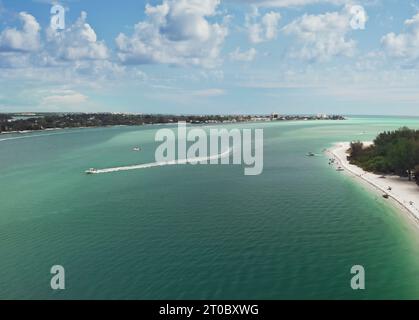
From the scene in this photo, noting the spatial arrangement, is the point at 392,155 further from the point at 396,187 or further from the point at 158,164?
the point at 158,164

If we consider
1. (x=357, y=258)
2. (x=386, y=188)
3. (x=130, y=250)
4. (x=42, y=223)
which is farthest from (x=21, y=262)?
(x=386, y=188)

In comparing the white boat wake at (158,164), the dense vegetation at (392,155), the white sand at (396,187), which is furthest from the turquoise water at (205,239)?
the white boat wake at (158,164)

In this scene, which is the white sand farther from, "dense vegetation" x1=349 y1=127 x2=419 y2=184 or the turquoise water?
the turquoise water

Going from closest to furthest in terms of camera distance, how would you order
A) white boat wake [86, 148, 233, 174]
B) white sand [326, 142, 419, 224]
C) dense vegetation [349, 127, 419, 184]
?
white sand [326, 142, 419, 224]
dense vegetation [349, 127, 419, 184]
white boat wake [86, 148, 233, 174]

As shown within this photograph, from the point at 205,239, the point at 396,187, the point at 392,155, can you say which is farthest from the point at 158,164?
the point at 205,239

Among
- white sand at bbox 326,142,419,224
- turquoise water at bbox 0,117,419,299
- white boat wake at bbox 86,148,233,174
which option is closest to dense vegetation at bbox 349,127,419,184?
white sand at bbox 326,142,419,224
